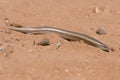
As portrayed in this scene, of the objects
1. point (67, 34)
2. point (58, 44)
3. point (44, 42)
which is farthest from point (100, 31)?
point (44, 42)

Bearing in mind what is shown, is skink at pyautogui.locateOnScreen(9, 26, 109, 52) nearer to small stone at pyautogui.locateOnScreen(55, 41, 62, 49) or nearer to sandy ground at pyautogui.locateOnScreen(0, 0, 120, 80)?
sandy ground at pyautogui.locateOnScreen(0, 0, 120, 80)

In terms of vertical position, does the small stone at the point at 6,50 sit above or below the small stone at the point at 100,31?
above

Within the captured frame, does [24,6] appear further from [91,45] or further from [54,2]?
[91,45]

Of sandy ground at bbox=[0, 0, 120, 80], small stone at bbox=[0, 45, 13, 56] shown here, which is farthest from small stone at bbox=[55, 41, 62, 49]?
small stone at bbox=[0, 45, 13, 56]

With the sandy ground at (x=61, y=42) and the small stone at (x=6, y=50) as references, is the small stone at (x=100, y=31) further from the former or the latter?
the small stone at (x=6, y=50)

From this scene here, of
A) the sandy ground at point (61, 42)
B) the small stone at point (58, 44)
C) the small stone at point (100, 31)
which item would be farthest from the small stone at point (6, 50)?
the small stone at point (100, 31)

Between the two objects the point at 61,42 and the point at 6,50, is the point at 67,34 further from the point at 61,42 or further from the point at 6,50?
the point at 6,50
